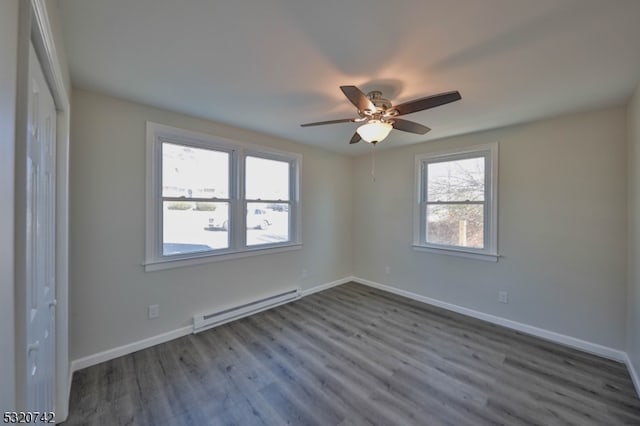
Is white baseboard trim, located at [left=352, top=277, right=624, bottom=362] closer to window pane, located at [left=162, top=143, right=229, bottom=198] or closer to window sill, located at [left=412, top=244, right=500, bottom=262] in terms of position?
window sill, located at [left=412, top=244, right=500, bottom=262]

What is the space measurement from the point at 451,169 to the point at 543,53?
2.06m

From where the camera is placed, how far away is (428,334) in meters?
2.93

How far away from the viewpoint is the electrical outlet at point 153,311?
8.66 ft

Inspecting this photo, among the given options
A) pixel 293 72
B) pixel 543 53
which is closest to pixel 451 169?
pixel 543 53

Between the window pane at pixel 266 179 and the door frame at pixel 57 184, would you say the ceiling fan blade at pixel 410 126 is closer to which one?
the window pane at pixel 266 179

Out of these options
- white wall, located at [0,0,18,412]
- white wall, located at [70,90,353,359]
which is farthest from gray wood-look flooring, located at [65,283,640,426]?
white wall, located at [0,0,18,412]

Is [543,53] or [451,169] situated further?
[451,169]

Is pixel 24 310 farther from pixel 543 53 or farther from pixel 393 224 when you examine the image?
pixel 393 224

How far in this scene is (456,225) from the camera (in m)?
3.60

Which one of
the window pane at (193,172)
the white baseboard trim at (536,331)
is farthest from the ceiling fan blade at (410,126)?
the white baseboard trim at (536,331)

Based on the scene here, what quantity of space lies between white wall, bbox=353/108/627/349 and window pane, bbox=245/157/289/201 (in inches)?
85.8

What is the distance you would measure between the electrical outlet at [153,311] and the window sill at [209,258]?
374 millimetres

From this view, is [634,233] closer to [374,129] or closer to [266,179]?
[374,129]

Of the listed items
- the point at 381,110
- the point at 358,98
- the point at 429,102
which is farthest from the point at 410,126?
the point at 358,98
